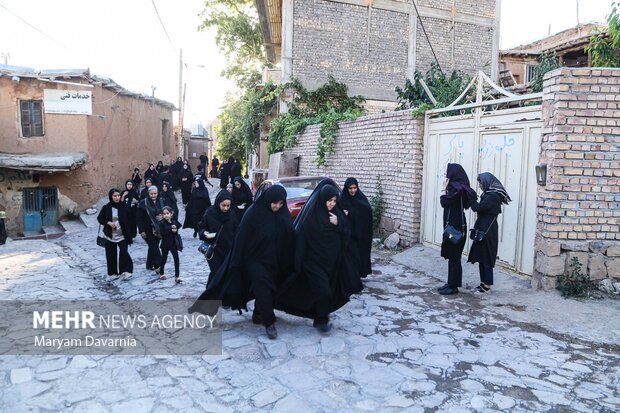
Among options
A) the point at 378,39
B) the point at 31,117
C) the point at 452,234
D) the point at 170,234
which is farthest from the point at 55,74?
the point at 452,234

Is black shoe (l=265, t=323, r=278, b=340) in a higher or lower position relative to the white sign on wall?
lower

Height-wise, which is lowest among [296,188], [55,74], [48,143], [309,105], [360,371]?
[360,371]

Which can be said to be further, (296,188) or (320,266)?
(296,188)

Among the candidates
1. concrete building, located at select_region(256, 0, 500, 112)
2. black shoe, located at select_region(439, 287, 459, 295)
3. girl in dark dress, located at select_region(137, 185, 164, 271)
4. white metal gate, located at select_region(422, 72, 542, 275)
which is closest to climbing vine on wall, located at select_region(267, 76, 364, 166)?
concrete building, located at select_region(256, 0, 500, 112)

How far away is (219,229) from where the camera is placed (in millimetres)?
5668

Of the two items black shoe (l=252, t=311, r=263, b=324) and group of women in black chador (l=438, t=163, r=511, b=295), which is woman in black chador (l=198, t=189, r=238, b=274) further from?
group of women in black chador (l=438, t=163, r=511, b=295)

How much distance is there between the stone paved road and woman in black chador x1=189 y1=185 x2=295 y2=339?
1.19 ft

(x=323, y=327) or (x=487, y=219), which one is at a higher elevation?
(x=487, y=219)

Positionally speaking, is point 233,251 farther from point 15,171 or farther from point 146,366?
point 15,171

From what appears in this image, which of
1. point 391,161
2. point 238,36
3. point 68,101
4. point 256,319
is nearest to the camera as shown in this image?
point 256,319

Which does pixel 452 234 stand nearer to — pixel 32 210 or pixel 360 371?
pixel 360 371

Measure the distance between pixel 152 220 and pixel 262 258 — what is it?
125 inches

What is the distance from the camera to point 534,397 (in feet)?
11.6

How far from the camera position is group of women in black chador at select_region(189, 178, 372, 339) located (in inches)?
186
